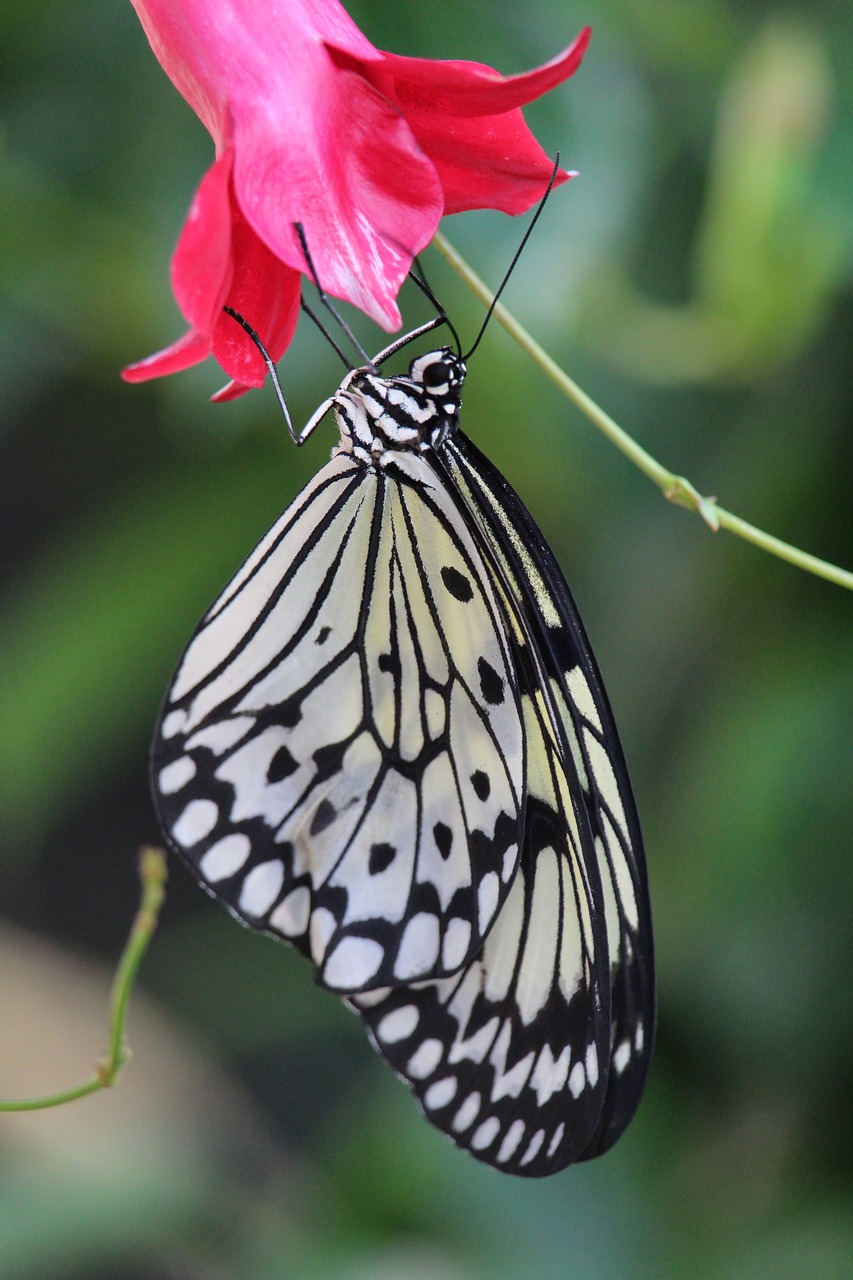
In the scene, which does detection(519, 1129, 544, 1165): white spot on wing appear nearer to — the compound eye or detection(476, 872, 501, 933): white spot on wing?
detection(476, 872, 501, 933): white spot on wing

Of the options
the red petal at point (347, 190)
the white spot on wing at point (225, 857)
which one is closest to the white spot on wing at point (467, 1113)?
the white spot on wing at point (225, 857)

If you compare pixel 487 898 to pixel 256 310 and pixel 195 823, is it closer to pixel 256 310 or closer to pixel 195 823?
pixel 195 823

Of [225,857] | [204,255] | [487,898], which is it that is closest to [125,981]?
[225,857]

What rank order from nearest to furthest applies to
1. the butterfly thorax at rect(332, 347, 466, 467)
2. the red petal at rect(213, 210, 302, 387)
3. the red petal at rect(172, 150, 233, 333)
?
the red petal at rect(172, 150, 233, 333) < the red petal at rect(213, 210, 302, 387) < the butterfly thorax at rect(332, 347, 466, 467)

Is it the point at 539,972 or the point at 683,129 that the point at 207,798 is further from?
the point at 683,129

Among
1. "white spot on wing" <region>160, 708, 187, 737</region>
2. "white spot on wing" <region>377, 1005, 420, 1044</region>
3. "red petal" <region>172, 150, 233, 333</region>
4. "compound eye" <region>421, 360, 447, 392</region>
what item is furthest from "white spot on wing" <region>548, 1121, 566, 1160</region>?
"red petal" <region>172, 150, 233, 333</region>

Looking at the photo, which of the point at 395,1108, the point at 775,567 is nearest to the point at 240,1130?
the point at 395,1108
